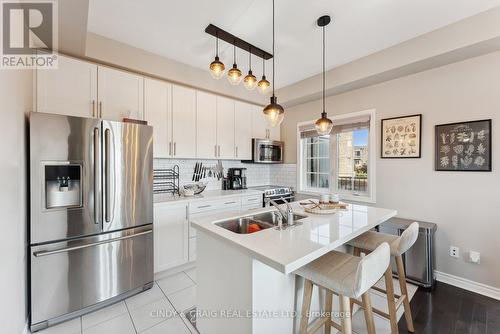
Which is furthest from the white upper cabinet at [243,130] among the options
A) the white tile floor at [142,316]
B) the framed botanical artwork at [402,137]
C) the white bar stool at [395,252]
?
the white bar stool at [395,252]

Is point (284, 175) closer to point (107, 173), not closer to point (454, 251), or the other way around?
point (454, 251)

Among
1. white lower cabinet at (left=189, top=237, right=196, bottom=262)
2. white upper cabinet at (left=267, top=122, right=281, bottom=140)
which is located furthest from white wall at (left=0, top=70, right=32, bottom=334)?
white upper cabinet at (left=267, top=122, right=281, bottom=140)

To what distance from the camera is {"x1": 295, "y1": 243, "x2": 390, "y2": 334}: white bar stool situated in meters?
1.11

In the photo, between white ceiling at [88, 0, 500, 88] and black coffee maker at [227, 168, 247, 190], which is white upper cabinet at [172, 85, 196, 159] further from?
black coffee maker at [227, 168, 247, 190]

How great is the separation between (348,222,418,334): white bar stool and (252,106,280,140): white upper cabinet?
A: 100 inches

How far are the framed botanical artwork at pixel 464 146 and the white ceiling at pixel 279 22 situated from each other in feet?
3.48

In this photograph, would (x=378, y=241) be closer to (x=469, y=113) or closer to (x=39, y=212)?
(x=469, y=113)

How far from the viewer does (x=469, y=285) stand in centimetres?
229

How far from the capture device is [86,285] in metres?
1.92

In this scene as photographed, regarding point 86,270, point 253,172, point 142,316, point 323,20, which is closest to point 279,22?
point 323,20

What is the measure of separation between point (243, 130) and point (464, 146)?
2829mm

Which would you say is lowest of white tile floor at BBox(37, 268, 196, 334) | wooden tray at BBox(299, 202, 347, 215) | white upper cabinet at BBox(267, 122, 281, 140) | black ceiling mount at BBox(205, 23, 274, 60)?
white tile floor at BBox(37, 268, 196, 334)

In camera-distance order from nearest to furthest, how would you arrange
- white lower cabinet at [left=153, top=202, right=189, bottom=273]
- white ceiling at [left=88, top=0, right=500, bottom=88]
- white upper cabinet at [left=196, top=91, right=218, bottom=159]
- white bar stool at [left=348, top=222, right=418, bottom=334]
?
white bar stool at [left=348, top=222, right=418, bottom=334] → white ceiling at [left=88, top=0, right=500, bottom=88] → white lower cabinet at [left=153, top=202, right=189, bottom=273] → white upper cabinet at [left=196, top=91, right=218, bottom=159]

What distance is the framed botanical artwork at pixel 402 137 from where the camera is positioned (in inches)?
104
